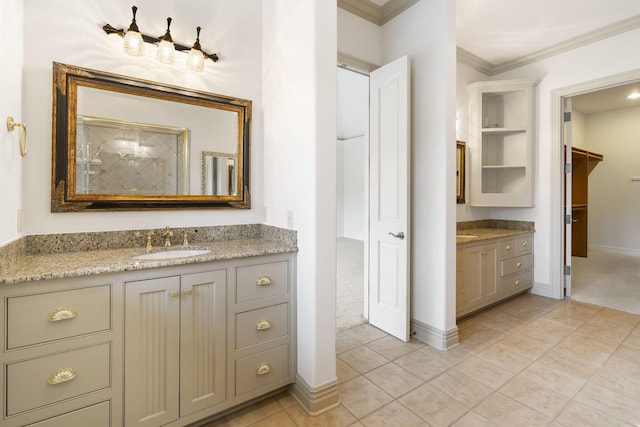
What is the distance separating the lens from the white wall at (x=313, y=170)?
69.0 inches

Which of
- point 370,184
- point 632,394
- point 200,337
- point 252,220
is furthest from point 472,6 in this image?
point 200,337

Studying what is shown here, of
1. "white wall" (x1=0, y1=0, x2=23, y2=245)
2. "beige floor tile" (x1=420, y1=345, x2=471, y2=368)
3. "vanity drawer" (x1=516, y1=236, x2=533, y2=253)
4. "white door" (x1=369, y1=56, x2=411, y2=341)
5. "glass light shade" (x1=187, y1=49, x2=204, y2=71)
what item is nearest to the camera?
"white wall" (x1=0, y1=0, x2=23, y2=245)

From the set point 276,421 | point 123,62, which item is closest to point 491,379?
point 276,421

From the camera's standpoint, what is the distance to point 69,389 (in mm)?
1315

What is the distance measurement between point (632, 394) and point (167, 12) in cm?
390

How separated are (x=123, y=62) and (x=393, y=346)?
2.88 metres

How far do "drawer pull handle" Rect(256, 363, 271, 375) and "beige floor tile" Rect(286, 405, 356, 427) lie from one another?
0.25 m

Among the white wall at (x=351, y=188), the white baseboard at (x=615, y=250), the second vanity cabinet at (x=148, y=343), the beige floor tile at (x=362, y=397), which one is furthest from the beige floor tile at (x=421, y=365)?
the white baseboard at (x=615, y=250)

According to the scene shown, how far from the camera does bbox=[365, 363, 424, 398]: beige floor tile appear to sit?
1.97m

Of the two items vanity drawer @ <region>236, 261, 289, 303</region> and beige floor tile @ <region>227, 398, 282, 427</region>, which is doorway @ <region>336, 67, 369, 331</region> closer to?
beige floor tile @ <region>227, 398, 282, 427</region>

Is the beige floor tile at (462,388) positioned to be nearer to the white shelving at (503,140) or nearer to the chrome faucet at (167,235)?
the chrome faucet at (167,235)

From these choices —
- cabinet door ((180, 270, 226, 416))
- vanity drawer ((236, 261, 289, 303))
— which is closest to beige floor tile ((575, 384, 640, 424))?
vanity drawer ((236, 261, 289, 303))

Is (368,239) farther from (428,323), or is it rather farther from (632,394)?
(632,394)

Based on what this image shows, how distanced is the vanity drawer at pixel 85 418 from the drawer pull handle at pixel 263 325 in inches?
30.4
